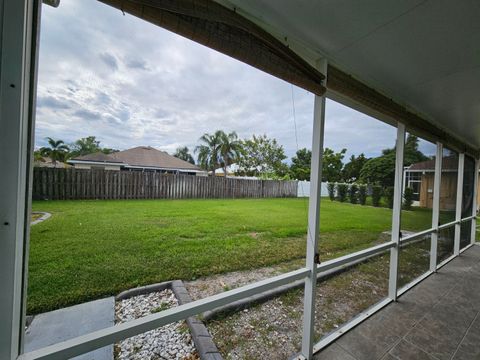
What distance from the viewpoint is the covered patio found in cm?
62

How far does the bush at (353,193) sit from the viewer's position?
226 cm

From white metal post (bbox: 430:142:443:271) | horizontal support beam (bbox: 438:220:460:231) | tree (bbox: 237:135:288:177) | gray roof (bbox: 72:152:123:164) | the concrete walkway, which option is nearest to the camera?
the concrete walkway

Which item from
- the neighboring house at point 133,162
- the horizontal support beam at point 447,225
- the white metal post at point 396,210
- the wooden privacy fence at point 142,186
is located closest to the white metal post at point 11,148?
the wooden privacy fence at point 142,186

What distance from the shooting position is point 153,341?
141 cm

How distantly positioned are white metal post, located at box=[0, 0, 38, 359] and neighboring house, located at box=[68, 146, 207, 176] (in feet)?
4.04

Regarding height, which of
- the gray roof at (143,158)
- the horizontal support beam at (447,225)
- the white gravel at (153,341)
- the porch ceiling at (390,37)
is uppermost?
the porch ceiling at (390,37)

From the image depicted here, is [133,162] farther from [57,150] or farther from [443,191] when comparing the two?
[443,191]

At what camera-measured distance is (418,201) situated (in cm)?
295

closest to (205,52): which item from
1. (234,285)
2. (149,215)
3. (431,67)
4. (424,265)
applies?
(431,67)

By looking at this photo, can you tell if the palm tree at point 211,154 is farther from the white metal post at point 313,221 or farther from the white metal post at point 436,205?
the white metal post at point 436,205

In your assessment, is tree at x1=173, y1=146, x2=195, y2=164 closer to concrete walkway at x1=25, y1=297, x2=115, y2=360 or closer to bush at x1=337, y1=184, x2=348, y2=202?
concrete walkway at x1=25, y1=297, x2=115, y2=360

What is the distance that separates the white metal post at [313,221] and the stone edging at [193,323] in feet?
1.95

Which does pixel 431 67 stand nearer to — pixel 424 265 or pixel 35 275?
pixel 424 265

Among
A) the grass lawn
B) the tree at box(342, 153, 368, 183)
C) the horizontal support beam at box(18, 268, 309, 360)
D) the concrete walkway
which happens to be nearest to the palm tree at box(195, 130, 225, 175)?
the grass lawn
